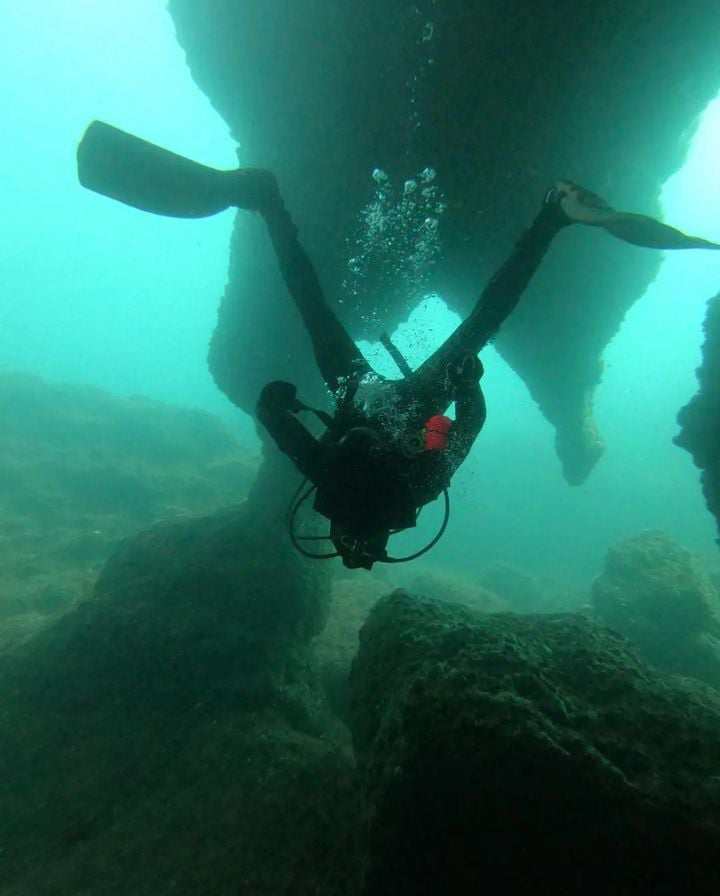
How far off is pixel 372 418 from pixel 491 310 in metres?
2.22

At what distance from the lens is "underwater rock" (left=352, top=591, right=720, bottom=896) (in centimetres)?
251

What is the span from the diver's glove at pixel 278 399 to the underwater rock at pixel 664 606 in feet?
36.2

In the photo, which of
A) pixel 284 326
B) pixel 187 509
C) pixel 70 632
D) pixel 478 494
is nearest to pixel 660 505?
pixel 478 494

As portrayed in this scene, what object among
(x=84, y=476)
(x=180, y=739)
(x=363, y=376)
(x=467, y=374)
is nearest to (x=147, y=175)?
(x=363, y=376)

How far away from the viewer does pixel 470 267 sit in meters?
9.53

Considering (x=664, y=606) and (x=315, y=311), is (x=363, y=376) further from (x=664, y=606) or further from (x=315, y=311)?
(x=664, y=606)

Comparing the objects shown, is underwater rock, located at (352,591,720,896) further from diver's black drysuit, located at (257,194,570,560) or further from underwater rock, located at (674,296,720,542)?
underwater rock, located at (674,296,720,542)

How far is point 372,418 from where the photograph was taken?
4.82 metres

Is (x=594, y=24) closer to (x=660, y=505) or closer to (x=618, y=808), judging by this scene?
(x=618, y=808)

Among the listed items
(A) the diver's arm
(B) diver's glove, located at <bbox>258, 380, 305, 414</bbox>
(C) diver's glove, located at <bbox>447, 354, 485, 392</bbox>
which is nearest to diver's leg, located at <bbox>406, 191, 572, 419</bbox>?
(C) diver's glove, located at <bbox>447, 354, 485, 392</bbox>

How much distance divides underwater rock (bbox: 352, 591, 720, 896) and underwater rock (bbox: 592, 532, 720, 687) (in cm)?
989

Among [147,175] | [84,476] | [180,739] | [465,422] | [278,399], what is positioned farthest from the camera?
[84,476]

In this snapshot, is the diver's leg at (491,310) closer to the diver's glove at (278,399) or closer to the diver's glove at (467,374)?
the diver's glove at (467,374)

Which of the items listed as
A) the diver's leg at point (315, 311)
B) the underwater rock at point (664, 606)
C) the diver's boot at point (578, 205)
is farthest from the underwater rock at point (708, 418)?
the underwater rock at point (664, 606)
